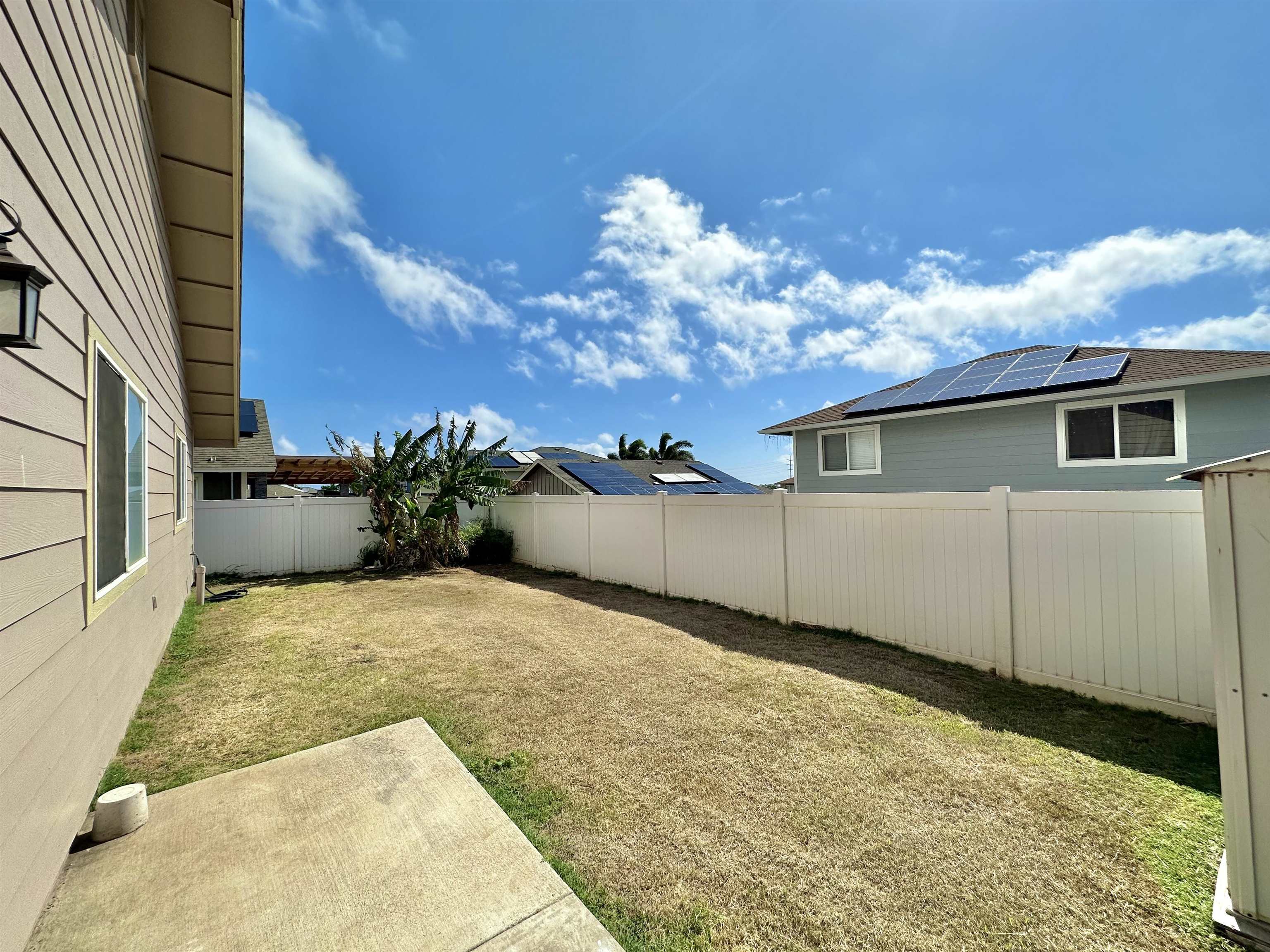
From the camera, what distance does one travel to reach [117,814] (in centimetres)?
231

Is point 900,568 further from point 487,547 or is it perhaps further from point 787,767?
point 487,547

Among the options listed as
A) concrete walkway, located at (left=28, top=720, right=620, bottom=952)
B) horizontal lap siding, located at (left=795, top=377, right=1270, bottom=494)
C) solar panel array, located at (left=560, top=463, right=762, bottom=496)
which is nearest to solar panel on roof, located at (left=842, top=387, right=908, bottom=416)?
horizontal lap siding, located at (left=795, top=377, right=1270, bottom=494)

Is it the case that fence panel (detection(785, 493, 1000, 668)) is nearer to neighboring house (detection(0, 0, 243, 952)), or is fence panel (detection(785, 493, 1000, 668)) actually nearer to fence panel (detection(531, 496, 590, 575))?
fence panel (detection(531, 496, 590, 575))

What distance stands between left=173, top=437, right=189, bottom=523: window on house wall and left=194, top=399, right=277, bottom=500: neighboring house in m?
5.09

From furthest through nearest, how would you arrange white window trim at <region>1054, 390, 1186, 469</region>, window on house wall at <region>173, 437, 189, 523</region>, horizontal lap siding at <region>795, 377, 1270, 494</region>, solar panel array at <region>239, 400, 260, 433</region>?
solar panel array at <region>239, 400, 260, 433</region> → white window trim at <region>1054, 390, 1186, 469</region> → horizontal lap siding at <region>795, 377, 1270, 494</region> → window on house wall at <region>173, 437, 189, 523</region>

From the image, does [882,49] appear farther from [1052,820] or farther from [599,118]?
[1052,820]

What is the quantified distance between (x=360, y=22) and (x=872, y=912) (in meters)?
10.9

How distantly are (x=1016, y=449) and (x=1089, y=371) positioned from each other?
5.21 feet

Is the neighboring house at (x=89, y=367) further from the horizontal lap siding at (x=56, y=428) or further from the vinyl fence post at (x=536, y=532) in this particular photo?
the vinyl fence post at (x=536, y=532)

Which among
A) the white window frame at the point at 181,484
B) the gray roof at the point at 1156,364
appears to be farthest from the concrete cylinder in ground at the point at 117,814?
the gray roof at the point at 1156,364

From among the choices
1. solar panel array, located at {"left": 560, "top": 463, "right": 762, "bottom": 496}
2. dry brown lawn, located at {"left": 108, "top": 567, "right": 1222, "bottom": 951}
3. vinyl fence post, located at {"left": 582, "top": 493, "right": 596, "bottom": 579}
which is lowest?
dry brown lawn, located at {"left": 108, "top": 567, "right": 1222, "bottom": 951}

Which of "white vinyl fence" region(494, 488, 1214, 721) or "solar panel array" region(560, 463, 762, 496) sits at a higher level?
"solar panel array" region(560, 463, 762, 496)

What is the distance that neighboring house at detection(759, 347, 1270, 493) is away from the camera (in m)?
7.25

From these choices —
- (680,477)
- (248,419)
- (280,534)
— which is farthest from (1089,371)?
(248,419)
